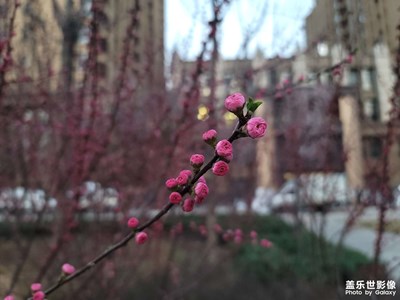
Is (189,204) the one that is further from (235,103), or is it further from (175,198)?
(235,103)

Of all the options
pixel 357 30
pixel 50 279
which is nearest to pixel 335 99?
pixel 357 30

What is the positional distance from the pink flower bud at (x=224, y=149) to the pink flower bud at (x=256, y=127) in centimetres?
6

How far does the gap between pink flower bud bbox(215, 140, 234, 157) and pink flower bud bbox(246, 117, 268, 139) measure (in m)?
0.06

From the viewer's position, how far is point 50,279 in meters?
3.35

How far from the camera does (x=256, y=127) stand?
0.86m

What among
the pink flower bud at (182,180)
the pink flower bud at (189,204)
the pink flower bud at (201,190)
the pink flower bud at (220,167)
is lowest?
the pink flower bud at (189,204)

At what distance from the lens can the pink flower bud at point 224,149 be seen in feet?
2.91

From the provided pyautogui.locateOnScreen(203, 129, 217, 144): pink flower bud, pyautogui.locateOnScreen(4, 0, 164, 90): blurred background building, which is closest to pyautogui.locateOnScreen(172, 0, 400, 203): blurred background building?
pyautogui.locateOnScreen(4, 0, 164, 90): blurred background building

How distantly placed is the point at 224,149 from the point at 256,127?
0.27 feet

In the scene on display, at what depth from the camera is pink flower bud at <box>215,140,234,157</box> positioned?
887 millimetres

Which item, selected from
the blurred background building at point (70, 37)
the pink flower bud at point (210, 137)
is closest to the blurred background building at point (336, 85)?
→ the blurred background building at point (70, 37)

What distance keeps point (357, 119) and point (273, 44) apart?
1.41m

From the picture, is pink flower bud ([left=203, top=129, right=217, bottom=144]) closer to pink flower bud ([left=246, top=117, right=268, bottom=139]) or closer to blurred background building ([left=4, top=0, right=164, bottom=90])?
pink flower bud ([left=246, top=117, right=268, bottom=139])

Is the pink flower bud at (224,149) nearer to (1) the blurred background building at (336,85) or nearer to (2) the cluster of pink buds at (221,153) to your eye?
(2) the cluster of pink buds at (221,153)
